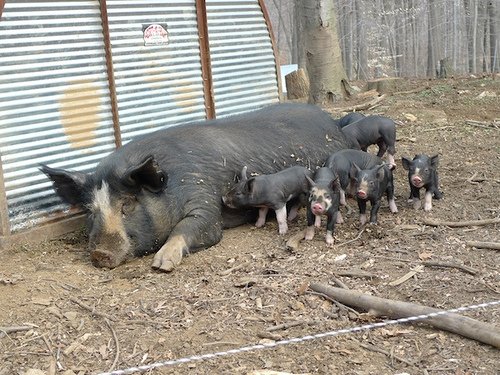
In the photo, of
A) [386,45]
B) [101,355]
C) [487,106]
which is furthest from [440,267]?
[386,45]

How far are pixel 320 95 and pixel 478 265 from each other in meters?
6.96

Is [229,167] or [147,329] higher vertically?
[229,167]

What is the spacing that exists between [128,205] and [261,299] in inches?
79.3

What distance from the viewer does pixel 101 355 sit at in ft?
13.8

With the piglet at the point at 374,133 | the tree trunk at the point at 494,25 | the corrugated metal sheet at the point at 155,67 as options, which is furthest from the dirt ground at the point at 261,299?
the tree trunk at the point at 494,25

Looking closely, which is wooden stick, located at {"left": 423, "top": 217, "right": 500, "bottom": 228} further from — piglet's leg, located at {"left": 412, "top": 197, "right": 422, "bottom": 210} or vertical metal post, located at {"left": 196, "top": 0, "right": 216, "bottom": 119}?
vertical metal post, located at {"left": 196, "top": 0, "right": 216, "bottom": 119}

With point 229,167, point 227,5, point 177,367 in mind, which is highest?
point 227,5

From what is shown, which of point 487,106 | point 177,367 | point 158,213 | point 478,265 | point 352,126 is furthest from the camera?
point 487,106

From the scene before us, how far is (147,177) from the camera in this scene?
632 cm

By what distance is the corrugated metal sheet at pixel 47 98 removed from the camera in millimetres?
6414

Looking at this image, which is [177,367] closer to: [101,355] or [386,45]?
[101,355]

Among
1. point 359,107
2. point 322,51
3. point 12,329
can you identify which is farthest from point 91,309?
point 322,51

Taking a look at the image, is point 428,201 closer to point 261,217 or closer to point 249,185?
point 261,217

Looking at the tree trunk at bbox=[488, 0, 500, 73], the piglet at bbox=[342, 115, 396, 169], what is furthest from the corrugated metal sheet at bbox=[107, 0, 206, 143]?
the tree trunk at bbox=[488, 0, 500, 73]
